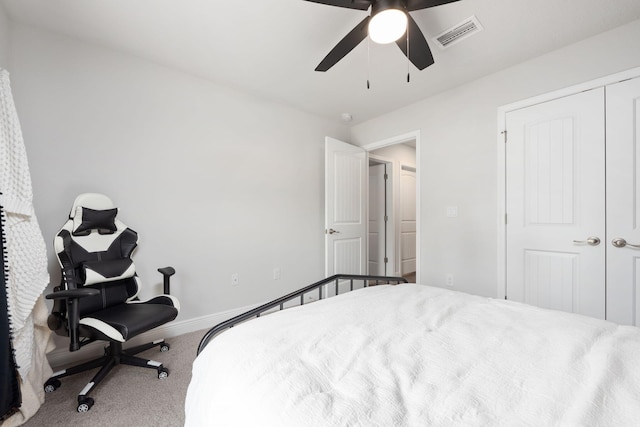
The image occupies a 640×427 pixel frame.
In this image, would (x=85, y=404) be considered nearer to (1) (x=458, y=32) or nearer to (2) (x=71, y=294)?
(2) (x=71, y=294)

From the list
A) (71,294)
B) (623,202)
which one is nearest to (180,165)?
(71,294)

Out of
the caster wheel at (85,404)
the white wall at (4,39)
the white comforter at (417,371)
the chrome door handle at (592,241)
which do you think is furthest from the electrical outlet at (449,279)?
the white wall at (4,39)

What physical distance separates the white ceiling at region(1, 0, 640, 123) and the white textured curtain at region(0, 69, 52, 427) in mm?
782

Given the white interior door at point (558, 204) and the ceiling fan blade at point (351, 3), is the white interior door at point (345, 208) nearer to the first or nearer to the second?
the white interior door at point (558, 204)

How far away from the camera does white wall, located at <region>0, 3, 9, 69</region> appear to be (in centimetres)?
173

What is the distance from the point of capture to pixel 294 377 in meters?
0.70

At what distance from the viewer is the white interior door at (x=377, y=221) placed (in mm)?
4855

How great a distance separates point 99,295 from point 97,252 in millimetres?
296

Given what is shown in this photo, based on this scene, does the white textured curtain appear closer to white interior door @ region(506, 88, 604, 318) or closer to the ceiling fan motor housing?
the ceiling fan motor housing

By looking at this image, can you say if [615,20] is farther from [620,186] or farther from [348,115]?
[348,115]

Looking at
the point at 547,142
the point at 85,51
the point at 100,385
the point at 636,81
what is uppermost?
the point at 85,51

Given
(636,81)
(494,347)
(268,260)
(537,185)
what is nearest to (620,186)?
(537,185)

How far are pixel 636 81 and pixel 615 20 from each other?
1.46 feet

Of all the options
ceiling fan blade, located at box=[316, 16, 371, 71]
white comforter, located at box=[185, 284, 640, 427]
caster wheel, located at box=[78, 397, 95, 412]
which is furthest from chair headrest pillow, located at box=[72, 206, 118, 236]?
ceiling fan blade, located at box=[316, 16, 371, 71]
